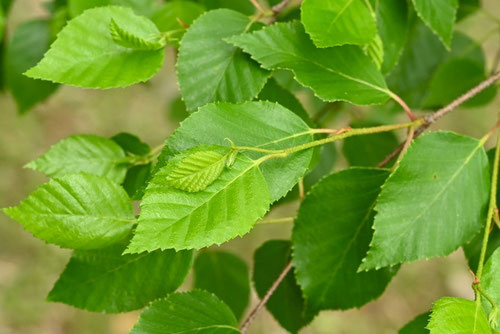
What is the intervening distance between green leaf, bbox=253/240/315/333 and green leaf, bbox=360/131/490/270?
245 mm

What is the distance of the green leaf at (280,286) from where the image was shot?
99 centimetres

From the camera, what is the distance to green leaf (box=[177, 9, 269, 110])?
80 cm

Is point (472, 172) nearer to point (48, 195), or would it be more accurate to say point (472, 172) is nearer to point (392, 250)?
point (392, 250)

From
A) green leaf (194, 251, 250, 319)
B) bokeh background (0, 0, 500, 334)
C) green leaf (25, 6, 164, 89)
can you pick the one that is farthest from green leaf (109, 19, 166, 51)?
bokeh background (0, 0, 500, 334)

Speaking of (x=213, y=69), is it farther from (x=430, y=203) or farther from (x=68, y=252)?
(x=68, y=252)

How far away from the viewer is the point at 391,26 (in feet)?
3.10

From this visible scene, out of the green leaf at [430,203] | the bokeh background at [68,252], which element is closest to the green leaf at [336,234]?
the green leaf at [430,203]

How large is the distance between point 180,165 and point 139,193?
118 millimetres

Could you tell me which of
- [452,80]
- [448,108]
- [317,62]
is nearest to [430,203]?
[448,108]

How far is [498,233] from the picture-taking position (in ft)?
2.81

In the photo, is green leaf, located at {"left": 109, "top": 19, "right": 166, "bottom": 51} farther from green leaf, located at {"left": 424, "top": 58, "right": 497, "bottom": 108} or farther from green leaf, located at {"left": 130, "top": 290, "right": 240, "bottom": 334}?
green leaf, located at {"left": 424, "top": 58, "right": 497, "bottom": 108}

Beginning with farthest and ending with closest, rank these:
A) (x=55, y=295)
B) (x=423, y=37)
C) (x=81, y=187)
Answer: (x=423, y=37) < (x=55, y=295) < (x=81, y=187)

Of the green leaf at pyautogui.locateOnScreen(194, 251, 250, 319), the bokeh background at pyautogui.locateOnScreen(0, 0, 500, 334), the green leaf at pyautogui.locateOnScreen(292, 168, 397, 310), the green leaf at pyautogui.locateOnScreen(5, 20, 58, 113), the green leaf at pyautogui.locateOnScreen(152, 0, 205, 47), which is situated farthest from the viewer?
the bokeh background at pyautogui.locateOnScreen(0, 0, 500, 334)

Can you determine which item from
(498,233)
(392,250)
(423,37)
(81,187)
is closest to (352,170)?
(392,250)
